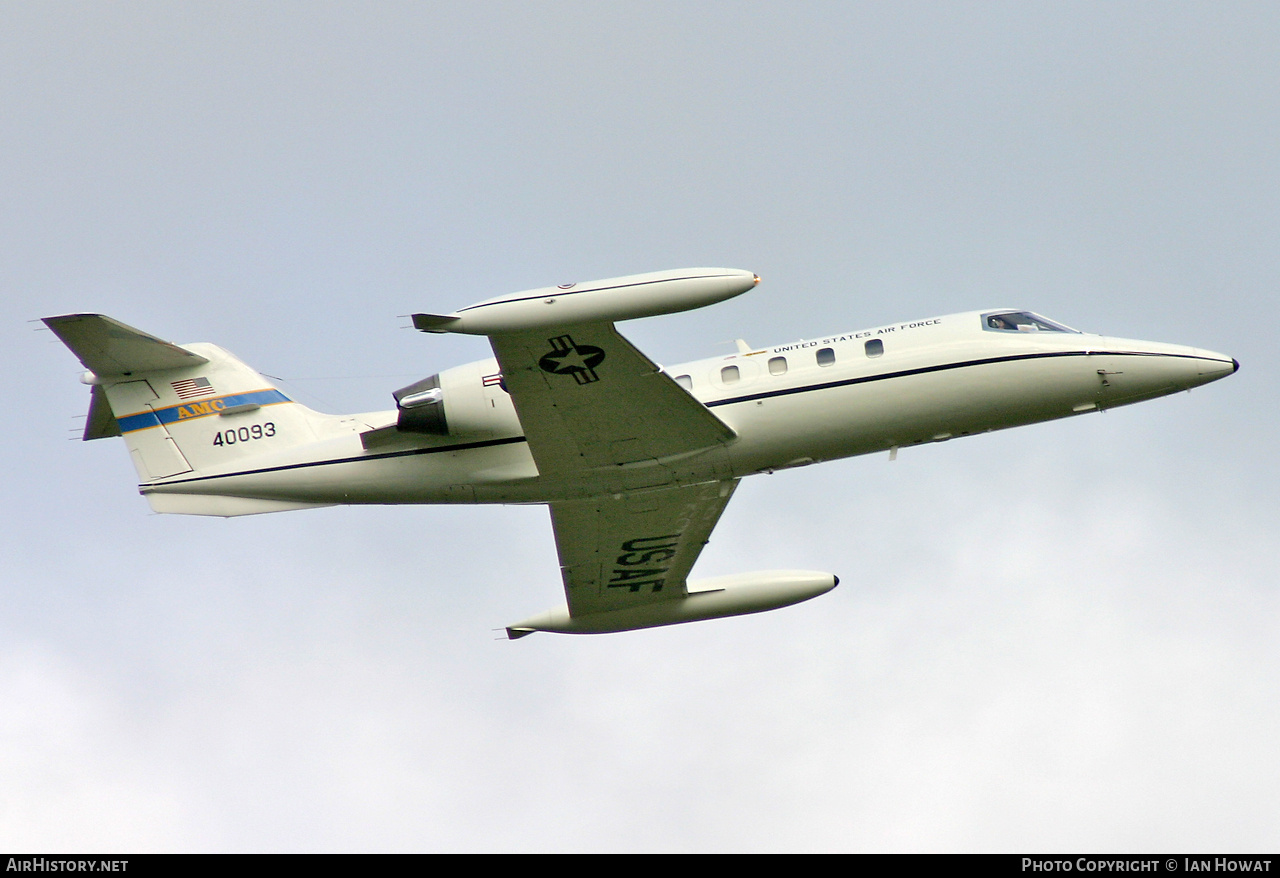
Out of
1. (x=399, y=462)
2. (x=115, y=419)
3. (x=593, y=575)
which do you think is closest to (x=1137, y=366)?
(x=593, y=575)

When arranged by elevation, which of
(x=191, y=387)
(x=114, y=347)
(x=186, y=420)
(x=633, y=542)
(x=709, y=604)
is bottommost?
(x=709, y=604)

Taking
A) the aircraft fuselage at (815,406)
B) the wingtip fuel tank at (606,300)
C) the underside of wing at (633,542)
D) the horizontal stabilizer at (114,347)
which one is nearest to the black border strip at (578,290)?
the wingtip fuel tank at (606,300)

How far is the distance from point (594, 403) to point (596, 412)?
23 cm

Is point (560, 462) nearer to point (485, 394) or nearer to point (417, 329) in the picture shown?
point (485, 394)

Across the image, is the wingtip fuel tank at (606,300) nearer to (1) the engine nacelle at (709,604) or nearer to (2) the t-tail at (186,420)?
(2) the t-tail at (186,420)

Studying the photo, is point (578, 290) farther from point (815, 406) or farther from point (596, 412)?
point (815, 406)

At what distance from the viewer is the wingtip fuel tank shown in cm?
2086

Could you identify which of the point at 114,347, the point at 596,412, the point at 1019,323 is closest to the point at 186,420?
the point at 114,347

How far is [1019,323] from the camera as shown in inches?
985

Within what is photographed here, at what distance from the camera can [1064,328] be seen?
25.2 meters

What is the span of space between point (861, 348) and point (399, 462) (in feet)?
28.4

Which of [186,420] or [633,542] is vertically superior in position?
[186,420]

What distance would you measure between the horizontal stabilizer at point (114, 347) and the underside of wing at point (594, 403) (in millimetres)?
7545

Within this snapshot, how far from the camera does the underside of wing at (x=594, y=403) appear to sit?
21.9 meters
